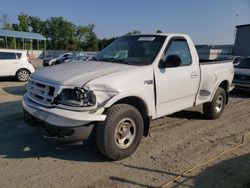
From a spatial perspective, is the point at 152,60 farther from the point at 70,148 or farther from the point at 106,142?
the point at 70,148

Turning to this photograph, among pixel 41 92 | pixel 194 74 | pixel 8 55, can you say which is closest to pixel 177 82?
pixel 194 74

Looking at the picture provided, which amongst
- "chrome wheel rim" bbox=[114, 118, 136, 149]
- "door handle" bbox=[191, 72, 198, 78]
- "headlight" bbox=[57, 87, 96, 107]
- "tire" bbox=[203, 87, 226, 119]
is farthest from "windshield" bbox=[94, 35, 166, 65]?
"tire" bbox=[203, 87, 226, 119]

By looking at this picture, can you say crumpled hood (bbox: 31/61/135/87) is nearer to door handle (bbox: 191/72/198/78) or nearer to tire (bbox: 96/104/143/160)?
tire (bbox: 96/104/143/160)

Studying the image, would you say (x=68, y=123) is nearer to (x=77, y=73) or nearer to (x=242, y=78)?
(x=77, y=73)

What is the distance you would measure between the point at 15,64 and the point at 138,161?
39.5ft

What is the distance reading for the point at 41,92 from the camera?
464cm

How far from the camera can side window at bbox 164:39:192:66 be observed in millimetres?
5679

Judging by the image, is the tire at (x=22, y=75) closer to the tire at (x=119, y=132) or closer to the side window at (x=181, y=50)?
the side window at (x=181, y=50)

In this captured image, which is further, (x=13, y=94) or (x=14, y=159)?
(x=13, y=94)

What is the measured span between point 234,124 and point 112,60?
3420 mm

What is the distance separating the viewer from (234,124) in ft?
23.1

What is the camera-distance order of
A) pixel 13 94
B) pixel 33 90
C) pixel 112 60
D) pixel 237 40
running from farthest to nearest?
pixel 237 40 < pixel 13 94 < pixel 112 60 < pixel 33 90

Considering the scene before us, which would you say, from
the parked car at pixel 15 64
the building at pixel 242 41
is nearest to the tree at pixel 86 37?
the building at pixel 242 41

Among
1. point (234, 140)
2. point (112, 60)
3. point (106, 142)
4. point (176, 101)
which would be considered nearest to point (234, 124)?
point (234, 140)
